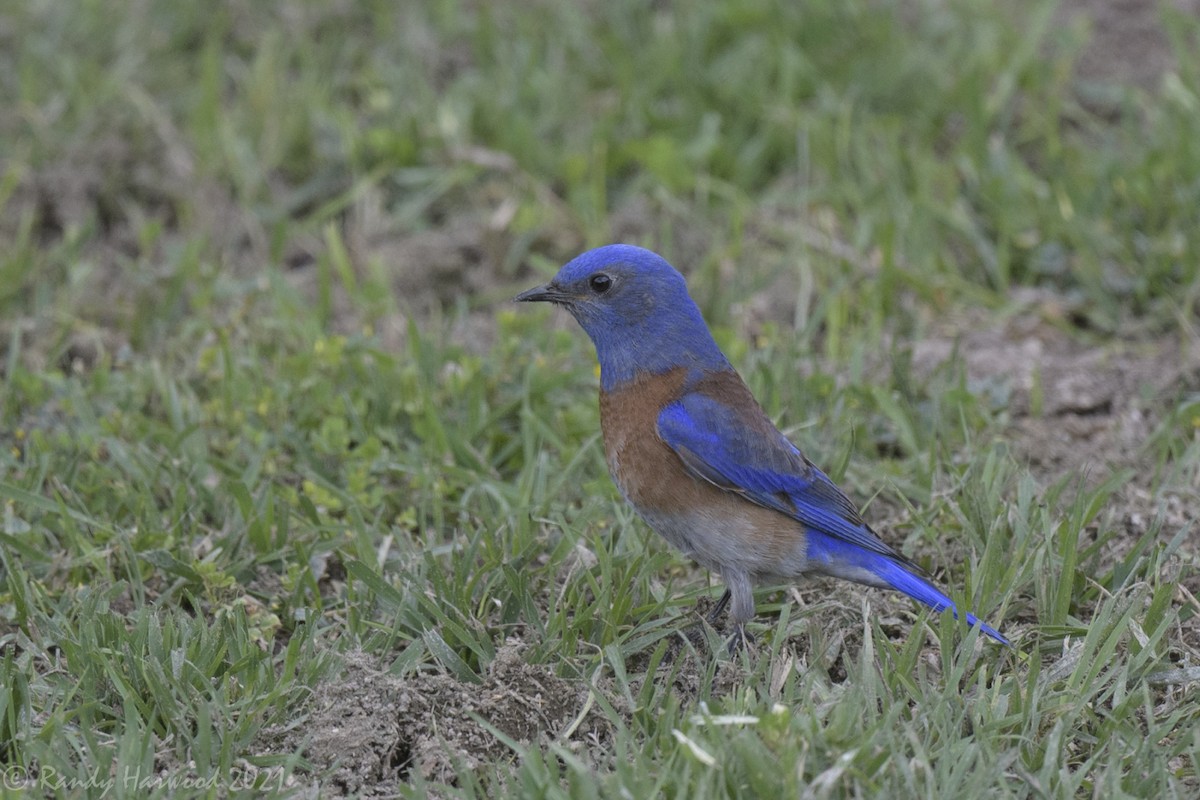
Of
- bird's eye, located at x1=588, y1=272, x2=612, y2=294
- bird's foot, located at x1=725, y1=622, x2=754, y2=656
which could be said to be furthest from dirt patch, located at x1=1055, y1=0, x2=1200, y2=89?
bird's foot, located at x1=725, y1=622, x2=754, y2=656

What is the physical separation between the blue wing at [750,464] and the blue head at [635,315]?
0.61ft

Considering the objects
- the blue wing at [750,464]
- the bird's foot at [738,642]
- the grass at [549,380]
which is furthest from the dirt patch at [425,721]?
the blue wing at [750,464]

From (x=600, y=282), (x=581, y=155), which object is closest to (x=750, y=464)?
(x=600, y=282)

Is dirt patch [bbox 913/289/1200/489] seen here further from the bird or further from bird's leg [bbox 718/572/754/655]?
bird's leg [bbox 718/572/754/655]

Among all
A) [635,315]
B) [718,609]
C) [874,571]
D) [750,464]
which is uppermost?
[635,315]

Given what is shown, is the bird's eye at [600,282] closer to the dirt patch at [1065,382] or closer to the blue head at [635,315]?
the blue head at [635,315]

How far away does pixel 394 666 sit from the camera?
3893 millimetres

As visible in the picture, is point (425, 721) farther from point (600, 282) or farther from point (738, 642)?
point (600, 282)

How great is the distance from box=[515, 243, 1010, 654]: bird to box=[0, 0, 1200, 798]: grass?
7.0 inches

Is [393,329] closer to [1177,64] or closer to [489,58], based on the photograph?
[489,58]

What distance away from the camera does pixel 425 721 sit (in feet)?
12.3

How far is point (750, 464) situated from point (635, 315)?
584mm

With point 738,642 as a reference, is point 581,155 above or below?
above

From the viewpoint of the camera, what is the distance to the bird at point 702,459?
4.13 m
